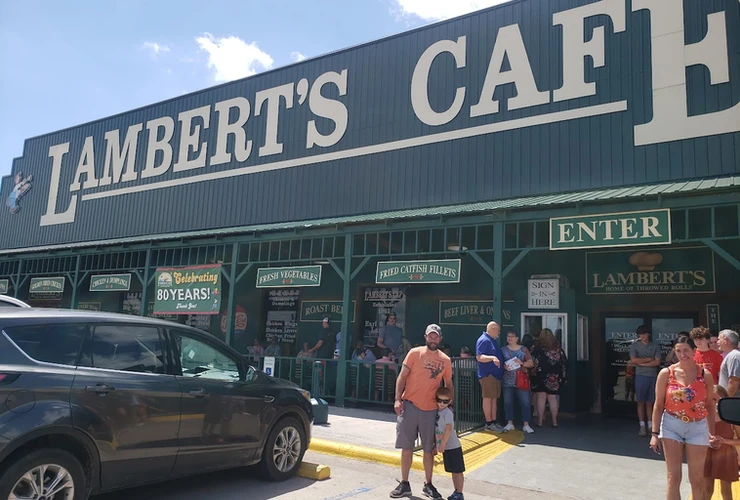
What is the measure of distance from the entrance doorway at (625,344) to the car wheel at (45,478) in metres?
10.8

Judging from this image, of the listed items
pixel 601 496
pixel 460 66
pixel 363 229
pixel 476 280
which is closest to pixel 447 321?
pixel 476 280

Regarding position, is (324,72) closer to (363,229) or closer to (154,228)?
(363,229)

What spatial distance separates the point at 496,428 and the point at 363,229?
5.05m

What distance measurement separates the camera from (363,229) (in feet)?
40.6

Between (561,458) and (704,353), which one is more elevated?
(704,353)

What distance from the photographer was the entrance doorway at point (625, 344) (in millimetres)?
12070

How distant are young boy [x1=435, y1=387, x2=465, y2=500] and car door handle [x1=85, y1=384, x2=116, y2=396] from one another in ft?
10.2

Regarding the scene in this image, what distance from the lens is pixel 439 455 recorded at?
744 cm

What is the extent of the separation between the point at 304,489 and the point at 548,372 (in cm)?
555

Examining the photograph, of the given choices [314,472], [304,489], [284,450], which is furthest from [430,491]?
[284,450]

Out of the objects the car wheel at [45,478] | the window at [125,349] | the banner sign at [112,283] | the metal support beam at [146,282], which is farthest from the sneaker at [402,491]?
the banner sign at [112,283]

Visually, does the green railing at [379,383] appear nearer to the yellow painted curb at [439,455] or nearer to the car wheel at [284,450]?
the yellow painted curb at [439,455]

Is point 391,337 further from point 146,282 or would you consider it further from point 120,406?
point 120,406

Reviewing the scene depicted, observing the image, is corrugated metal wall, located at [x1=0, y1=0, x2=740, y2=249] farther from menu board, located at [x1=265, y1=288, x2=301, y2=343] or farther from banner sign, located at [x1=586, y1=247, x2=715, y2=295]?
menu board, located at [x1=265, y1=288, x2=301, y2=343]
